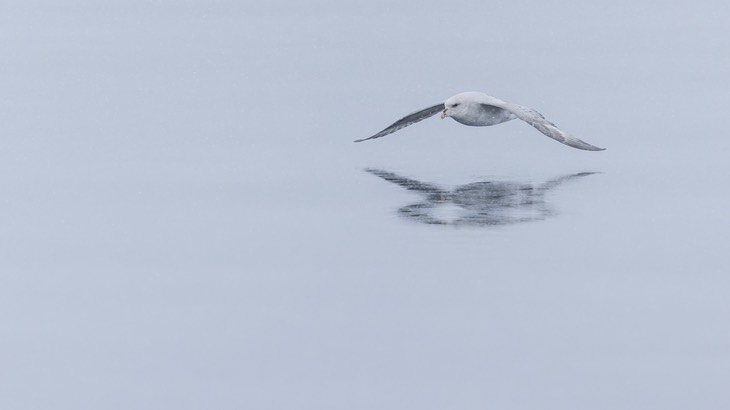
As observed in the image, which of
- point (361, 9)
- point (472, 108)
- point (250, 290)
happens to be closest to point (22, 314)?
point (250, 290)

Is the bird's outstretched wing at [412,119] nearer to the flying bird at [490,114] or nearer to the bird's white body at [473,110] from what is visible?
the flying bird at [490,114]

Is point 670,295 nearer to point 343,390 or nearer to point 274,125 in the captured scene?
point 343,390

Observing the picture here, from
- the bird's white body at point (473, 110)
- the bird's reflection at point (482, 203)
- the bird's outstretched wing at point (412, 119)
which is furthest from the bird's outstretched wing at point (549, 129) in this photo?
the bird's outstretched wing at point (412, 119)

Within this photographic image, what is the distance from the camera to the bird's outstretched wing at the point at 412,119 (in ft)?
66.4

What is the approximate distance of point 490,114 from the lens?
19562 millimetres

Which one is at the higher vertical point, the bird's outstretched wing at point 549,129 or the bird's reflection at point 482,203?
the bird's outstretched wing at point 549,129

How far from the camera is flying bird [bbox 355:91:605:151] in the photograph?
739 inches

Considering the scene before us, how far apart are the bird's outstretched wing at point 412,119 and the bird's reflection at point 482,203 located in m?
2.55

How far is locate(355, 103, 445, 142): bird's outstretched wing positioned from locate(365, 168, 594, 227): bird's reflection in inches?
101

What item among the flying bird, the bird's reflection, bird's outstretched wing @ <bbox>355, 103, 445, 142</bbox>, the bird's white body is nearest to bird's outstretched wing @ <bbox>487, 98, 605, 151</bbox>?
the flying bird

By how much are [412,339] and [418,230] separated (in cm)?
343

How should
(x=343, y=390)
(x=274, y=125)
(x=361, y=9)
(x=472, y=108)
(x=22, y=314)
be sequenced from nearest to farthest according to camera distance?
(x=343, y=390), (x=22, y=314), (x=472, y=108), (x=274, y=125), (x=361, y=9)

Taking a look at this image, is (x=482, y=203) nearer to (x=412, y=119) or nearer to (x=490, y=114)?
(x=490, y=114)

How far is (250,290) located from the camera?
1325cm
